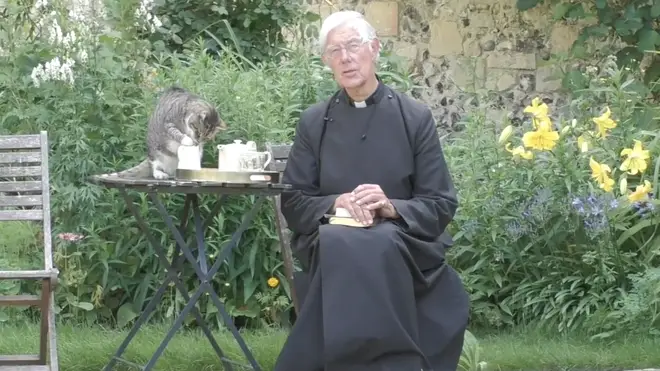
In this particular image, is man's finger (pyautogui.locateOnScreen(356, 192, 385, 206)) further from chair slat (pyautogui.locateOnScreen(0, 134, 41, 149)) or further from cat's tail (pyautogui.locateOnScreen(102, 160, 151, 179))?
chair slat (pyautogui.locateOnScreen(0, 134, 41, 149))

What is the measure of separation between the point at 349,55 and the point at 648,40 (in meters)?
4.54

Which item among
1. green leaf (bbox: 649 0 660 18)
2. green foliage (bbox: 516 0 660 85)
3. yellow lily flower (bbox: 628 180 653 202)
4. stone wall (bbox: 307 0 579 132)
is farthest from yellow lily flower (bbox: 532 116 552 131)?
stone wall (bbox: 307 0 579 132)

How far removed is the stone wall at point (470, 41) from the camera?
9.24m

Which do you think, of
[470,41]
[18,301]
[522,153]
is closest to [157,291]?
[18,301]

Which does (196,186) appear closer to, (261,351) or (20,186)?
(20,186)

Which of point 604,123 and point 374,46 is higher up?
point 374,46

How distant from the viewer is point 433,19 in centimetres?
934

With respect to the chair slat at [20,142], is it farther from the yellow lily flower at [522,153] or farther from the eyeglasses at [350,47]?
the yellow lily flower at [522,153]

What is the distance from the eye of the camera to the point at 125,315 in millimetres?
5773

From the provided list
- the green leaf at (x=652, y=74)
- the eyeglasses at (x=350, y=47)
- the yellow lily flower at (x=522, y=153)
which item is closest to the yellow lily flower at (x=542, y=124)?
the yellow lily flower at (x=522, y=153)

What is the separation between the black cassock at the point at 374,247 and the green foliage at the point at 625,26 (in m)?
4.04

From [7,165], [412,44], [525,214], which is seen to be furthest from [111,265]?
[412,44]

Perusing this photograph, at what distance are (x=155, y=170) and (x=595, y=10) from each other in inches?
201

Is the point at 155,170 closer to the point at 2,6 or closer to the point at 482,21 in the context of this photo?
the point at 2,6
